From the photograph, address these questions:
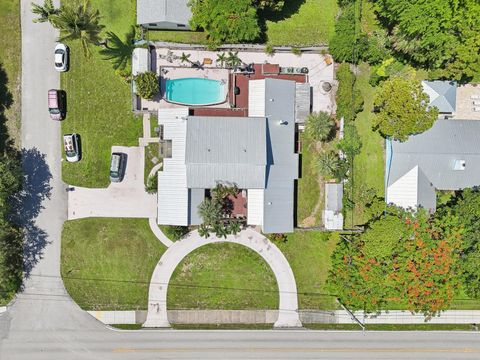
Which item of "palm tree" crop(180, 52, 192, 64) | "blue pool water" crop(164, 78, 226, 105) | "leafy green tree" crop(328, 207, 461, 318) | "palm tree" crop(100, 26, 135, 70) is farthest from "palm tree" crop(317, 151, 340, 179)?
"palm tree" crop(100, 26, 135, 70)

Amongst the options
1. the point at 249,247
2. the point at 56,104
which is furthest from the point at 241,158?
the point at 56,104

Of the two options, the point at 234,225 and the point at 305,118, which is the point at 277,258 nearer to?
the point at 234,225

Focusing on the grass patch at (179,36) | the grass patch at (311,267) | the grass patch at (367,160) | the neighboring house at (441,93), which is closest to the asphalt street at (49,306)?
the grass patch at (311,267)

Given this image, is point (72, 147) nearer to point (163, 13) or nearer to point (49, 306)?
point (163, 13)

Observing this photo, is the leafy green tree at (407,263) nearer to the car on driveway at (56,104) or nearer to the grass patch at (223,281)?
the grass patch at (223,281)

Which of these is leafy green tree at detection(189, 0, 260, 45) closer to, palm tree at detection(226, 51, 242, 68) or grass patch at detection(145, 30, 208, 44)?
palm tree at detection(226, 51, 242, 68)

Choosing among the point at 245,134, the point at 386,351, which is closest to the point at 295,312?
the point at 386,351
